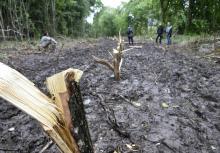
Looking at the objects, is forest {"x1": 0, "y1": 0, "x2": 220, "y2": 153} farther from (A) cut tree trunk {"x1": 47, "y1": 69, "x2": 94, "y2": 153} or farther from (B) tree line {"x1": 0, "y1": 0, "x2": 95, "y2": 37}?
(B) tree line {"x1": 0, "y1": 0, "x2": 95, "y2": 37}

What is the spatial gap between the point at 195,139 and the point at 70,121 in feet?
13.3

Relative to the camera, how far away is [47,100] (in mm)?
1457

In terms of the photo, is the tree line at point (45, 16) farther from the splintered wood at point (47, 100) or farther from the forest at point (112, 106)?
the splintered wood at point (47, 100)

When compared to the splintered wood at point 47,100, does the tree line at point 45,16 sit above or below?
above

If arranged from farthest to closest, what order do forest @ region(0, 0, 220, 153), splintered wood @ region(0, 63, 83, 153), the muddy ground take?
1. the muddy ground
2. forest @ region(0, 0, 220, 153)
3. splintered wood @ region(0, 63, 83, 153)

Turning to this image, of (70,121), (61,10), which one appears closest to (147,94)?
(70,121)

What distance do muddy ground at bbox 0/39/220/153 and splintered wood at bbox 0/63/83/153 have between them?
3151mm

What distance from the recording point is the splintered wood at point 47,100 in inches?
51.5

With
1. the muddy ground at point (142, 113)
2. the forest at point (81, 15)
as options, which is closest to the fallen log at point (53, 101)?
the muddy ground at point (142, 113)

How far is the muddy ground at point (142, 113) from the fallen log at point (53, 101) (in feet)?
10.1

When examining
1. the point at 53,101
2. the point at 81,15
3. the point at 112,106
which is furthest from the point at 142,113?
the point at 81,15

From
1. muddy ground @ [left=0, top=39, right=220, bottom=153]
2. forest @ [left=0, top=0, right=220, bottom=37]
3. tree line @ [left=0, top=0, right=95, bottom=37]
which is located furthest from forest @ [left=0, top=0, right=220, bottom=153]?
tree line @ [left=0, top=0, right=95, bottom=37]

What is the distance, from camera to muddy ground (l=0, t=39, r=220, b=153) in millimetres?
5023

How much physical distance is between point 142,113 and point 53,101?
4864 mm
